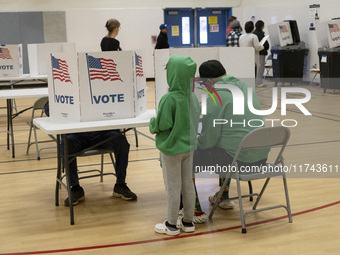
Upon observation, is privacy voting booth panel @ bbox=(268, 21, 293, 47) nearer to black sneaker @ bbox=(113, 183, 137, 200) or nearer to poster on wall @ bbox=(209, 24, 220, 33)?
poster on wall @ bbox=(209, 24, 220, 33)

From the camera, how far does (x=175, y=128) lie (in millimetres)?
3016

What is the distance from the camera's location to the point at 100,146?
3.89 m

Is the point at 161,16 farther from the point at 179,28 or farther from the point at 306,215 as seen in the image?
→ the point at 306,215

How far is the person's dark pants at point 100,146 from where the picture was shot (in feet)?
12.5

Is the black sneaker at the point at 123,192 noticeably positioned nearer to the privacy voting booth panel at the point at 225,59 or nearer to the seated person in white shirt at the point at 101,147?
the seated person in white shirt at the point at 101,147

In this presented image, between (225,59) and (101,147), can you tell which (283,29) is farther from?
(101,147)

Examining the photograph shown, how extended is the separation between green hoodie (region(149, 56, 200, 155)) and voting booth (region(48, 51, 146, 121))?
0.79 meters

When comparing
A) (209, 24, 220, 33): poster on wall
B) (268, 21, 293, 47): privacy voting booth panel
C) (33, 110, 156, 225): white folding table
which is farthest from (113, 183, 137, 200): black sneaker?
(209, 24, 220, 33): poster on wall

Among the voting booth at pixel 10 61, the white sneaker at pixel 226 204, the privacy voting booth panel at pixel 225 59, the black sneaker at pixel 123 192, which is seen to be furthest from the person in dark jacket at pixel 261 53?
the white sneaker at pixel 226 204

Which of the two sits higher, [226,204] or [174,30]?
[174,30]

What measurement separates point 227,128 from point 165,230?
2.60 feet

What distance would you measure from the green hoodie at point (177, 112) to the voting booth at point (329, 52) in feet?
24.9

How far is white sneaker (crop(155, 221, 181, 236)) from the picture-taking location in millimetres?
3176

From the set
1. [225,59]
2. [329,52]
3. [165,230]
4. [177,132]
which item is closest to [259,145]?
[177,132]
